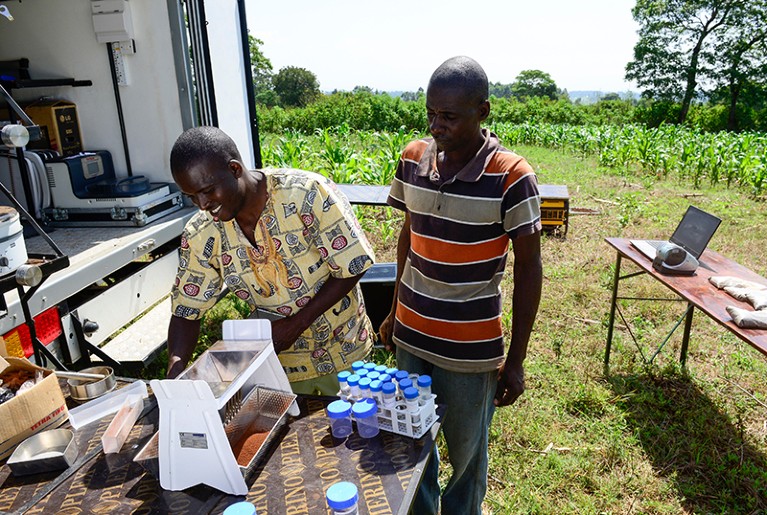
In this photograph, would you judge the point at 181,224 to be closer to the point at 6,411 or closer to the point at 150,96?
the point at 150,96

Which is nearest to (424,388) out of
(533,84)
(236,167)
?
(236,167)

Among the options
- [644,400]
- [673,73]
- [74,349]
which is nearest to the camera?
[74,349]

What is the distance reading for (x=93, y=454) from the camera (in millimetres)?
1669

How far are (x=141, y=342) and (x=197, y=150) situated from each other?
230 cm

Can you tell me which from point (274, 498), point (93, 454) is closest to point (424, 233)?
point (274, 498)

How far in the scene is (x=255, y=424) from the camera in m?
1.71

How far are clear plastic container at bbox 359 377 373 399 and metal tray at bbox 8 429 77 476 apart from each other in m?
0.89

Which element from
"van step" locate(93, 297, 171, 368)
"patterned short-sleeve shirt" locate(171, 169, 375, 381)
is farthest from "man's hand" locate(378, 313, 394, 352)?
"van step" locate(93, 297, 171, 368)

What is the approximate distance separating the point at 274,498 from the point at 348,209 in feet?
3.56

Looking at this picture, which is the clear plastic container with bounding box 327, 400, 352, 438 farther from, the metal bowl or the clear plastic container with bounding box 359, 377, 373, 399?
the metal bowl

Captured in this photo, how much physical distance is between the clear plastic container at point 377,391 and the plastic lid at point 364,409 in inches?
1.1

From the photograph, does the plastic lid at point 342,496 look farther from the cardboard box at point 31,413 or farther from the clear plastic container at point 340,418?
the cardboard box at point 31,413

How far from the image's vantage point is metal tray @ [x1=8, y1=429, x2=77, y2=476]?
5.25 ft

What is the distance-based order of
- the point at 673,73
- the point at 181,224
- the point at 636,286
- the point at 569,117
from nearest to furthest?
the point at 181,224 → the point at 636,286 → the point at 569,117 → the point at 673,73
